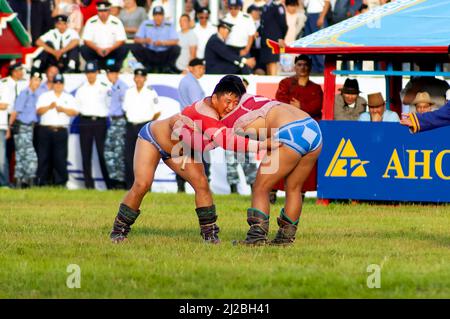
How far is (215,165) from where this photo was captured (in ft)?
78.6

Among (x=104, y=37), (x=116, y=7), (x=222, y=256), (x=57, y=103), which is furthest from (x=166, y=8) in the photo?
(x=222, y=256)

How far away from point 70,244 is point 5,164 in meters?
10.9

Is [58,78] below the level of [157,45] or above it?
below

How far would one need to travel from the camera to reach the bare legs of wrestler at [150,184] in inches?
559

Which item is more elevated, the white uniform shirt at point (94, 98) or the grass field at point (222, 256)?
the grass field at point (222, 256)

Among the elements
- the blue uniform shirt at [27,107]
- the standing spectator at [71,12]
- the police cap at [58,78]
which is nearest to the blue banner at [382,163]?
the police cap at [58,78]

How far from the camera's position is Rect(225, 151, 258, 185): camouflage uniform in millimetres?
23336

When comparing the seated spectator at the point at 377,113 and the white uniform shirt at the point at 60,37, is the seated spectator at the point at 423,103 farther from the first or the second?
the white uniform shirt at the point at 60,37

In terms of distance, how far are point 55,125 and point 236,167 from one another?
348cm

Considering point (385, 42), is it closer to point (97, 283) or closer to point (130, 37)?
point (130, 37)

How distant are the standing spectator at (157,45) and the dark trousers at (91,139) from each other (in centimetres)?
158

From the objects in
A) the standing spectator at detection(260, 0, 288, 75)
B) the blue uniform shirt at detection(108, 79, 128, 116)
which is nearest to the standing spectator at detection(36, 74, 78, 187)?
the blue uniform shirt at detection(108, 79, 128, 116)

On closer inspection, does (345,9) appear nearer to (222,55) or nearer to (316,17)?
(316,17)

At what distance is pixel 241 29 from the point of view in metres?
24.8
